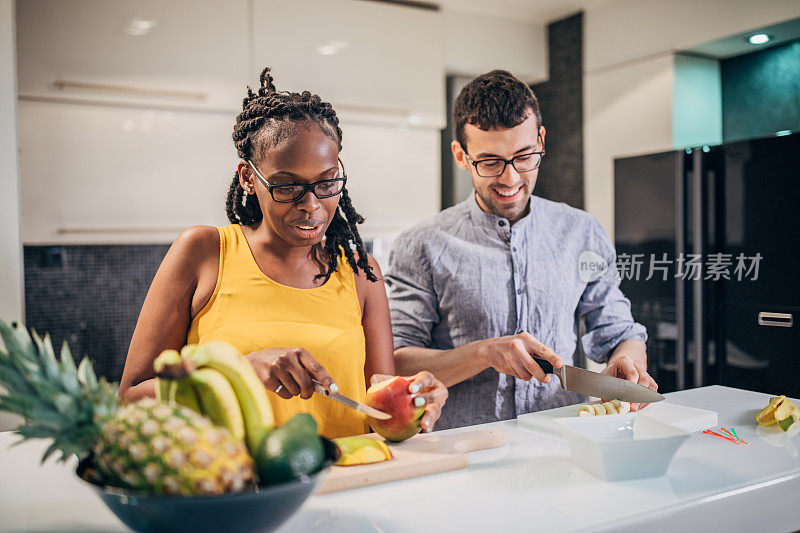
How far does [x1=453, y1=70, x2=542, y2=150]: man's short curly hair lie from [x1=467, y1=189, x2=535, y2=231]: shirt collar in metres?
0.19

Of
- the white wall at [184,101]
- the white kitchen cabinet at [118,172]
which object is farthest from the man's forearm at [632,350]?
the white kitchen cabinet at [118,172]

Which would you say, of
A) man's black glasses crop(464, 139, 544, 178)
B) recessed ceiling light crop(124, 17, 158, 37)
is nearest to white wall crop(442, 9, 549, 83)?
recessed ceiling light crop(124, 17, 158, 37)

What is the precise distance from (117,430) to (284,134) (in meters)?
0.71

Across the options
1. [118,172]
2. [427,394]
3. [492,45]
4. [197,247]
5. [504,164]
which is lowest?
[427,394]

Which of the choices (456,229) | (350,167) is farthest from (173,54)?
(456,229)

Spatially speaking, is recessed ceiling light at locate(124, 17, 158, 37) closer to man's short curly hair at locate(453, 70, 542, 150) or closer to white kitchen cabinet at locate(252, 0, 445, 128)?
white kitchen cabinet at locate(252, 0, 445, 128)

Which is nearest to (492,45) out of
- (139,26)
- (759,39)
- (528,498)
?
(759,39)

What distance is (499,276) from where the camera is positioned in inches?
65.8

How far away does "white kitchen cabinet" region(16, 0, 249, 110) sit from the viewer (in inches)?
94.6

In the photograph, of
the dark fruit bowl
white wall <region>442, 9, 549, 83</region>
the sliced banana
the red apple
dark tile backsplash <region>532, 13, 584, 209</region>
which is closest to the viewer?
the dark fruit bowl

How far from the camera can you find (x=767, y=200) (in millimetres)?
Result: 2494

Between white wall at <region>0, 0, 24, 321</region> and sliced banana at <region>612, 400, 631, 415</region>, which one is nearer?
sliced banana at <region>612, 400, 631, 415</region>

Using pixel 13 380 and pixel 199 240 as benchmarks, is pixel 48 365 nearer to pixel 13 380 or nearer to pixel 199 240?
pixel 13 380

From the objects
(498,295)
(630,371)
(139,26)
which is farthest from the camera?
(139,26)
